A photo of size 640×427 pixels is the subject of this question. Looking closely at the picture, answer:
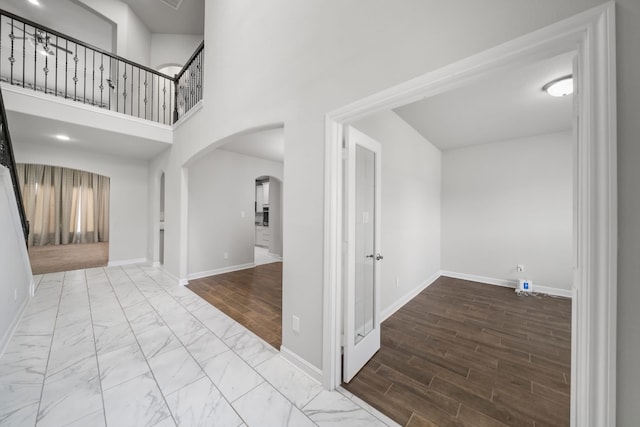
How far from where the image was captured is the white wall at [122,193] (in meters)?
4.93

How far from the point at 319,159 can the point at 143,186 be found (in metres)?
5.93

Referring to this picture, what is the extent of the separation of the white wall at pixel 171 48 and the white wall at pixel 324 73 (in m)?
3.64

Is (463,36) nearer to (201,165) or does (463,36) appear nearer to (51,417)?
(51,417)

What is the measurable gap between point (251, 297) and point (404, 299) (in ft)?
7.56

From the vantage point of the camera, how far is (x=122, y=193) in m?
5.54

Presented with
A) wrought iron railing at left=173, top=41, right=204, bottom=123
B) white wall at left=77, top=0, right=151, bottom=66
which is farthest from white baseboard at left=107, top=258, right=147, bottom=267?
white wall at left=77, top=0, right=151, bottom=66

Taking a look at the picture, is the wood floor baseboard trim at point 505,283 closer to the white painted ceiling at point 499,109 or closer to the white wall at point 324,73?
the white painted ceiling at point 499,109

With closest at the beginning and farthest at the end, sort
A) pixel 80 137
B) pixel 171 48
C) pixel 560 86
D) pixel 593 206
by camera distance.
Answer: pixel 593 206, pixel 560 86, pixel 80 137, pixel 171 48

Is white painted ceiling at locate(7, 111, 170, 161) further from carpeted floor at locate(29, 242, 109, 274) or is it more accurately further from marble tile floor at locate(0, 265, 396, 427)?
marble tile floor at locate(0, 265, 396, 427)

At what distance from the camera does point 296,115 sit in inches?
80.3

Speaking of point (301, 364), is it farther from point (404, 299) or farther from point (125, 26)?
point (125, 26)

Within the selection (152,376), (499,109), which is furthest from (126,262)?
(499,109)

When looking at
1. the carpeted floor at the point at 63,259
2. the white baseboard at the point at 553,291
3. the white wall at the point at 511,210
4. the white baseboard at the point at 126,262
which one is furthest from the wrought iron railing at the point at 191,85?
the white baseboard at the point at 553,291

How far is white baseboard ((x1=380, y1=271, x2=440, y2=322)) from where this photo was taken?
300 centimetres
